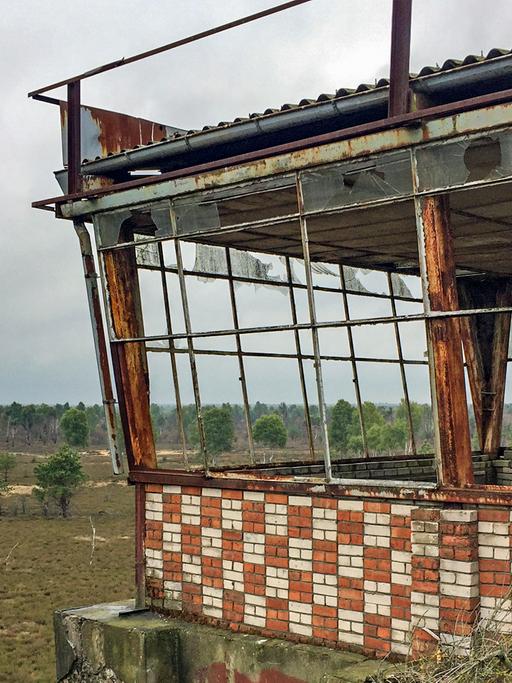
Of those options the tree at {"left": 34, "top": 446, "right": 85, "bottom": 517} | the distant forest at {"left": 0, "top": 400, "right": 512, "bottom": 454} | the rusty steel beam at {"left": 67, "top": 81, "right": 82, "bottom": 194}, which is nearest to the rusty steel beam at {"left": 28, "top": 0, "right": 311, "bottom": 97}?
the rusty steel beam at {"left": 67, "top": 81, "right": 82, "bottom": 194}

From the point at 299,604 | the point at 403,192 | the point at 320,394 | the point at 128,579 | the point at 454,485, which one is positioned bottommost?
the point at 128,579

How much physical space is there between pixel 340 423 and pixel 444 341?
2929 inches

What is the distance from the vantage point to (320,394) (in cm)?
723

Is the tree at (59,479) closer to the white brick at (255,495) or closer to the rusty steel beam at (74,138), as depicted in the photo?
the rusty steel beam at (74,138)

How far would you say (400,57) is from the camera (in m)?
6.61

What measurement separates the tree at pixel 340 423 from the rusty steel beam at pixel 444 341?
7201cm

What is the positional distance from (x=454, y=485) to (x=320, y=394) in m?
1.26

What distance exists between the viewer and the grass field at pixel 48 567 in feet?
88.5

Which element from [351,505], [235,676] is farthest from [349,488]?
[235,676]

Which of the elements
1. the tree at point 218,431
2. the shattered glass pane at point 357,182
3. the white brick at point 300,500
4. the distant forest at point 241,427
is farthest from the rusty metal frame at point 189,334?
the tree at point 218,431

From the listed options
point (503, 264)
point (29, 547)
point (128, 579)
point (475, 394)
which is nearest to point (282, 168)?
point (503, 264)

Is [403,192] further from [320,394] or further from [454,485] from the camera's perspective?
[454,485]

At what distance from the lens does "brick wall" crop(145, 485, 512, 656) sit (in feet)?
21.0

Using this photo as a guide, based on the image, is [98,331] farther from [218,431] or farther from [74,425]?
[74,425]
